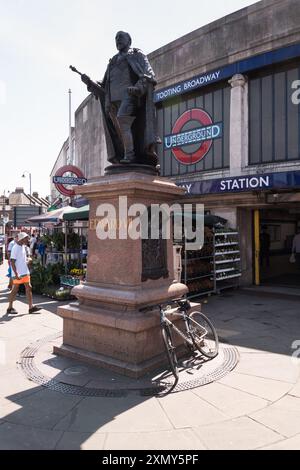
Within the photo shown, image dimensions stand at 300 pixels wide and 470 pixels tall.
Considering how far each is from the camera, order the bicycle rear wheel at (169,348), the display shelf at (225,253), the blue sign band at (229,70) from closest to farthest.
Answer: the bicycle rear wheel at (169,348) < the display shelf at (225,253) < the blue sign band at (229,70)

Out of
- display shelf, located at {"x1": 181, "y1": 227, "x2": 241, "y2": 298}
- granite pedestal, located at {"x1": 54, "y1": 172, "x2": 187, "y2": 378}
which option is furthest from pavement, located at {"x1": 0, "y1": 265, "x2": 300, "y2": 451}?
display shelf, located at {"x1": 181, "y1": 227, "x2": 241, "y2": 298}

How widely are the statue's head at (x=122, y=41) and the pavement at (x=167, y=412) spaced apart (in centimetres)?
480

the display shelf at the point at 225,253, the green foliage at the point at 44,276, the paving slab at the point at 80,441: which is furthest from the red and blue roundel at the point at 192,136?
the paving slab at the point at 80,441

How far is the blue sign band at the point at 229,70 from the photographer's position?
1145 cm

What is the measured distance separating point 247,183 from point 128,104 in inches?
276

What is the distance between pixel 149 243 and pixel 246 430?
9.03ft

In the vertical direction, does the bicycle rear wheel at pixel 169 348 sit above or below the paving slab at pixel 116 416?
above

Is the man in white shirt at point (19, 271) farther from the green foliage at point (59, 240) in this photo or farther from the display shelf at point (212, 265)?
the green foliage at point (59, 240)

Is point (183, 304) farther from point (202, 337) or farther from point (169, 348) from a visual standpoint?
point (169, 348)

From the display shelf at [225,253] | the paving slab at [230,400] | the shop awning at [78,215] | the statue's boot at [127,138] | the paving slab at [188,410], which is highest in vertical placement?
the statue's boot at [127,138]

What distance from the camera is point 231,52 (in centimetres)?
1286
